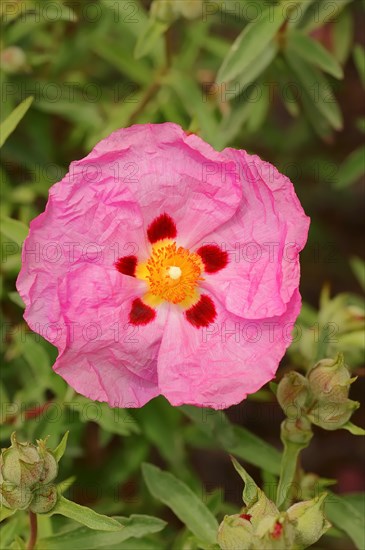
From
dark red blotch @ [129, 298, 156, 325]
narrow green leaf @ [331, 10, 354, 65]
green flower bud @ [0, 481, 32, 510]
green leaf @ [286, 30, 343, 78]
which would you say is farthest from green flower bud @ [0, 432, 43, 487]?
narrow green leaf @ [331, 10, 354, 65]

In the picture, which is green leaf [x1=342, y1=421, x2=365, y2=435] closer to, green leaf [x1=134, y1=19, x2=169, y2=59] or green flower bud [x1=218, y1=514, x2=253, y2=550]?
green flower bud [x1=218, y1=514, x2=253, y2=550]

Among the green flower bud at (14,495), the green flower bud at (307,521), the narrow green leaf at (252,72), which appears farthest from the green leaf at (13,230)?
the green flower bud at (307,521)

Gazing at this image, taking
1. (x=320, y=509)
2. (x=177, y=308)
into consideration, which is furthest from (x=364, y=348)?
(x=320, y=509)

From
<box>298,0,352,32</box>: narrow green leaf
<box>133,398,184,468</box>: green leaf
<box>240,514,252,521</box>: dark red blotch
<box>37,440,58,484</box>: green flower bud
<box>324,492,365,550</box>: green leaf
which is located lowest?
<box>133,398,184,468</box>: green leaf

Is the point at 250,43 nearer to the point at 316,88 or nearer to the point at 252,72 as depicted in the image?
the point at 252,72

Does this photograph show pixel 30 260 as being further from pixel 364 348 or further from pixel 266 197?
pixel 364 348
